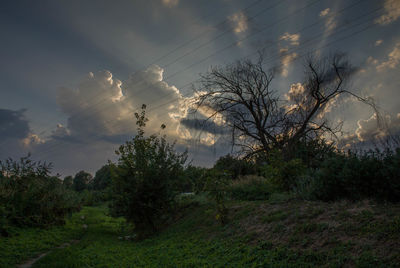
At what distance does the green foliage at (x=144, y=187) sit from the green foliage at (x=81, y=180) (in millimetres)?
87757

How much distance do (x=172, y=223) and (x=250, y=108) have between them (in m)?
10.6

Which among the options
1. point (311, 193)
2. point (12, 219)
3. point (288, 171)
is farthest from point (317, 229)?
point (12, 219)

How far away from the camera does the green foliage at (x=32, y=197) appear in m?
10.5

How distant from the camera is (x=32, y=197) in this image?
11.7m

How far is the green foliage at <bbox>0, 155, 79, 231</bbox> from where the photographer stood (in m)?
10.5

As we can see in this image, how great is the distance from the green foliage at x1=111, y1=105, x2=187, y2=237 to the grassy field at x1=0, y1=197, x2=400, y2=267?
2.10 m

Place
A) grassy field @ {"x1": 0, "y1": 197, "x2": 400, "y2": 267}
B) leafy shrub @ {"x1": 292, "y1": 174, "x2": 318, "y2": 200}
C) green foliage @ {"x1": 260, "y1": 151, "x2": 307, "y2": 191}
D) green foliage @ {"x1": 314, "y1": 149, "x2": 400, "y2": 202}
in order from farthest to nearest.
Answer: green foliage @ {"x1": 260, "y1": 151, "x2": 307, "y2": 191}
leafy shrub @ {"x1": 292, "y1": 174, "x2": 318, "y2": 200}
green foliage @ {"x1": 314, "y1": 149, "x2": 400, "y2": 202}
grassy field @ {"x1": 0, "y1": 197, "x2": 400, "y2": 267}

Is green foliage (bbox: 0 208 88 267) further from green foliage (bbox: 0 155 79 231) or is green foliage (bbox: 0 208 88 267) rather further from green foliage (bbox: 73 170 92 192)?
green foliage (bbox: 73 170 92 192)

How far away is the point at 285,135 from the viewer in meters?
Result: 16.0

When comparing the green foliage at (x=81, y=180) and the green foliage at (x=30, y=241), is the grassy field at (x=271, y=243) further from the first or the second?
the green foliage at (x=81, y=180)

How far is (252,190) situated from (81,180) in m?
97.6

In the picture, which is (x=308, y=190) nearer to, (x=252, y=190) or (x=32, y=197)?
(x=252, y=190)

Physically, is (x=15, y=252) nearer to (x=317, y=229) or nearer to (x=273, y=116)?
(x=317, y=229)

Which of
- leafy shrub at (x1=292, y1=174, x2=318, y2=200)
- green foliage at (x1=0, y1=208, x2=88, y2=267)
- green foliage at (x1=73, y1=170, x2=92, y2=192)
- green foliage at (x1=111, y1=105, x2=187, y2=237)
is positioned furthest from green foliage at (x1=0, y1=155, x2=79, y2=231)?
green foliage at (x1=73, y1=170, x2=92, y2=192)
